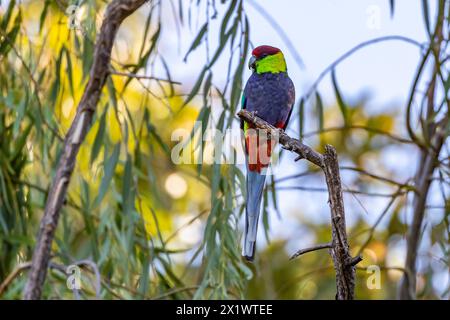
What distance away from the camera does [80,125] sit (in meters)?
2.53

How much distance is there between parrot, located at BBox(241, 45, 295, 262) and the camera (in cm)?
266

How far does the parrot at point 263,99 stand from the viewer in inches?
105

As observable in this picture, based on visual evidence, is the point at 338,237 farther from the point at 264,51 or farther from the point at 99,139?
the point at 99,139

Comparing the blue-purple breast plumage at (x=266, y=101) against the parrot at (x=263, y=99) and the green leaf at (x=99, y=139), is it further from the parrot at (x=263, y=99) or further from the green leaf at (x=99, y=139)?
the green leaf at (x=99, y=139)

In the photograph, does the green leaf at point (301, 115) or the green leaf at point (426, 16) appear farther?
the green leaf at point (301, 115)

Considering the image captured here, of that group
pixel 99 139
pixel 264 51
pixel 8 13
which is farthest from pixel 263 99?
pixel 8 13

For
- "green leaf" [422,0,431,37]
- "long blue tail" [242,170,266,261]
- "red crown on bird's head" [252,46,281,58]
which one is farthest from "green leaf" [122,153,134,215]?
"green leaf" [422,0,431,37]

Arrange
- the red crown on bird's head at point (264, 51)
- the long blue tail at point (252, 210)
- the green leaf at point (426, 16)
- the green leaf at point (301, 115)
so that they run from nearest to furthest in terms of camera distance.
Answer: the long blue tail at point (252, 210), the red crown on bird's head at point (264, 51), the green leaf at point (426, 16), the green leaf at point (301, 115)

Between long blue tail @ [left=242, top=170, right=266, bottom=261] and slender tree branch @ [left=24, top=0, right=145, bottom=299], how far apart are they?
528 mm

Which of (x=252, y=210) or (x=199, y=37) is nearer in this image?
(x=252, y=210)

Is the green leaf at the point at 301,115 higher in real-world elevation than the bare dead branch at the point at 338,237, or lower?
higher

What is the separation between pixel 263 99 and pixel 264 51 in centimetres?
17

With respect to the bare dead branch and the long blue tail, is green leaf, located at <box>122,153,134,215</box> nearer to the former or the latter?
the long blue tail

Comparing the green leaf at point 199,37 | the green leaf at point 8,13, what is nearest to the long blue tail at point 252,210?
the green leaf at point 199,37
